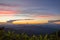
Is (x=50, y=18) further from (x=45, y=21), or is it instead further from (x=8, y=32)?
(x=8, y=32)

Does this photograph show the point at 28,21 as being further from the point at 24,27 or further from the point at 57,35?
the point at 57,35

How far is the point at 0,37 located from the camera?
4.00m

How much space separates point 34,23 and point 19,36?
1.31ft

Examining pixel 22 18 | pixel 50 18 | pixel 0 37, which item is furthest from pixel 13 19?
pixel 50 18

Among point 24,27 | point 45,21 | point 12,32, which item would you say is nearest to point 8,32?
point 12,32

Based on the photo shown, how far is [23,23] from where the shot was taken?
162 inches

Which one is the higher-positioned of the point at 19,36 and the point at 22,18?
the point at 22,18

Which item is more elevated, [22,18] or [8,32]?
[22,18]

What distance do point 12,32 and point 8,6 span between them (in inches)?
20.0

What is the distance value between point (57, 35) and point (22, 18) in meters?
0.76

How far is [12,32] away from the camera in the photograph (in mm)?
3992

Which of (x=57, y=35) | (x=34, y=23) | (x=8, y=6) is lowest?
(x=57, y=35)

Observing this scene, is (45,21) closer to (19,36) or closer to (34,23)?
(34,23)

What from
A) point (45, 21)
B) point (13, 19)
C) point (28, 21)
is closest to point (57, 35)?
point (45, 21)
